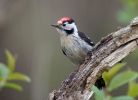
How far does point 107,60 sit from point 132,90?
→ 1.83ft

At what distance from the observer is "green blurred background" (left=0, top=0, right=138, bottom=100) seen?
284 inches

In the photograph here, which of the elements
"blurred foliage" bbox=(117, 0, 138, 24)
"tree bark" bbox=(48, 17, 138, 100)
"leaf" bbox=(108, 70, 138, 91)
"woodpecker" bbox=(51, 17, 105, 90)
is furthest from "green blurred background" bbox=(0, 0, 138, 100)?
"leaf" bbox=(108, 70, 138, 91)

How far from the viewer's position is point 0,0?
5773 mm

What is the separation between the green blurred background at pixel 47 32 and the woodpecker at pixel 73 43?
2.80m

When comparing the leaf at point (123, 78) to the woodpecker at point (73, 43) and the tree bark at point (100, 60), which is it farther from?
the woodpecker at point (73, 43)

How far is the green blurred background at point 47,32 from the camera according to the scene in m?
7.22

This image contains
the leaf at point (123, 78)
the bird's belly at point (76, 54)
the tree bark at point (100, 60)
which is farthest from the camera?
the bird's belly at point (76, 54)

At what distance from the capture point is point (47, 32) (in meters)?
7.55

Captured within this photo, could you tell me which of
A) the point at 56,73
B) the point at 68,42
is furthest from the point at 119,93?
the point at 68,42

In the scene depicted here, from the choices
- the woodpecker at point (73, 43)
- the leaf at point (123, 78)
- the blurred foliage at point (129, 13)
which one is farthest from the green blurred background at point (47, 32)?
the leaf at point (123, 78)

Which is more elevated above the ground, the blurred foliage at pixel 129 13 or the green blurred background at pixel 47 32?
the green blurred background at pixel 47 32

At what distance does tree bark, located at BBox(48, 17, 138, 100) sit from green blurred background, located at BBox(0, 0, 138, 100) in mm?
3932

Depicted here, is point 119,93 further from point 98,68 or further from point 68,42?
point 98,68

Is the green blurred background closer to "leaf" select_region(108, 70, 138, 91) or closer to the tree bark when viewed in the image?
the tree bark
